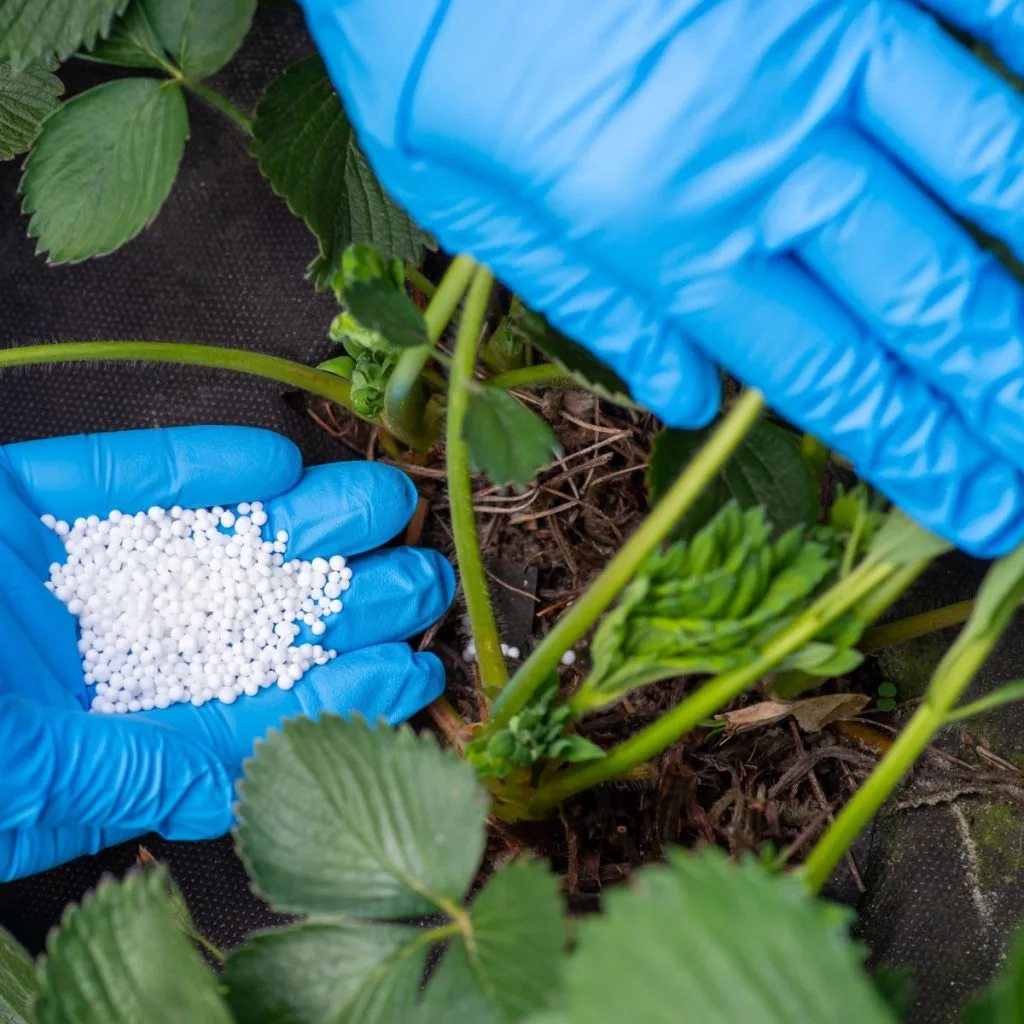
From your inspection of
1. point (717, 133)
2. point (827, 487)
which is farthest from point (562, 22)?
point (827, 487)

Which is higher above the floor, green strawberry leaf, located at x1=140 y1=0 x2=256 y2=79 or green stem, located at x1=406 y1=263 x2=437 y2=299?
green strawberry leaf, located at x1=140 y1=0 x2=256 y2=79

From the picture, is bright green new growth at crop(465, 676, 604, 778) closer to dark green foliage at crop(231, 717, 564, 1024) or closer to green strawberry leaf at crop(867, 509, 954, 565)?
dark green foliage at crop(231, 717, 564, 1024)

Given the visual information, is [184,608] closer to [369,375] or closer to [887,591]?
[369,375]

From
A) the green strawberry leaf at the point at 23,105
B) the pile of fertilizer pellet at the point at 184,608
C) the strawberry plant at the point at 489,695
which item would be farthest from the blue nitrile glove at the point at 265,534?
the green strawberry leaf at the point at 23,105

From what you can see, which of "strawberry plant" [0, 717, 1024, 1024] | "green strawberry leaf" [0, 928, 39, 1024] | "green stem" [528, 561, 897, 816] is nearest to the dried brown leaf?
"green stem" [528, 561, 897, 816]

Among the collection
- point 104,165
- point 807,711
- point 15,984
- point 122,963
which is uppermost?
point 104,165

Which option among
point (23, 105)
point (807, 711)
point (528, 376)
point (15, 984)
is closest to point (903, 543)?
point (807, 711)
